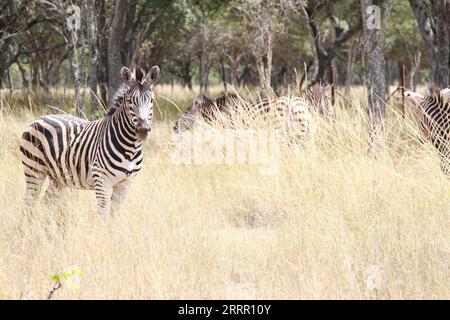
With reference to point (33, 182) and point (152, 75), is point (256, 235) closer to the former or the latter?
point (152, 75)

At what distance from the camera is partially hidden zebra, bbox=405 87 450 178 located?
685 centimetres

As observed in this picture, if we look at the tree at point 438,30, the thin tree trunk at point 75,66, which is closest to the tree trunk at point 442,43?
the tree at point 438,30

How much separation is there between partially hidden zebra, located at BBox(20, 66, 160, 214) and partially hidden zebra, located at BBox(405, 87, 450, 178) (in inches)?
119

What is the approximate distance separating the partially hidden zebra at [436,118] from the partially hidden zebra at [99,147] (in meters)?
3.03

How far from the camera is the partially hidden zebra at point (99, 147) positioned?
5410 mm

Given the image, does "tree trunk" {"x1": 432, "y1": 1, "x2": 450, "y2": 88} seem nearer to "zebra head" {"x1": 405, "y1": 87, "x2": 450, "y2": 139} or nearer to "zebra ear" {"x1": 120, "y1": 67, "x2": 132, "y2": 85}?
"zebra head" {"x1": 405, "y1": 87, "x2": 450, "y2": 139}

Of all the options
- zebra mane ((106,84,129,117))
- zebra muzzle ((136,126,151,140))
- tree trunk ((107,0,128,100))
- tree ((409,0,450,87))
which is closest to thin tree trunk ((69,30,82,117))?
tree trunk ((107,0,128,100))

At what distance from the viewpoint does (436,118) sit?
24.4 ft

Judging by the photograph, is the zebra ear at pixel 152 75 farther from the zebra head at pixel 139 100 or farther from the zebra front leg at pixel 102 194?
the zebra front leg at pixel 102 194

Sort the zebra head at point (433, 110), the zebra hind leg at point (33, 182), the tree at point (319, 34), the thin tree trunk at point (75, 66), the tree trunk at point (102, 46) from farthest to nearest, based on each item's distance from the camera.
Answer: the tree at point (319, 34)
the tree trunk at point (102, 46)
the thin tree trunk at point (75, 66)
the zebra head at point (433, 110)
the zebra hind leg at point (33, 182)

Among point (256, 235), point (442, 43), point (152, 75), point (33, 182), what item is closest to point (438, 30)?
point (442, 43)

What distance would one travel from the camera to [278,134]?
7789 millimetres

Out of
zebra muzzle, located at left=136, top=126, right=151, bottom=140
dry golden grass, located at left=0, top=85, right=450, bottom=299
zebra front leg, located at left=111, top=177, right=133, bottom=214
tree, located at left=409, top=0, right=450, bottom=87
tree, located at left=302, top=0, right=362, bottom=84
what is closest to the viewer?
dry golden grass, located at left=0, top=85, right=450, bottom=299
